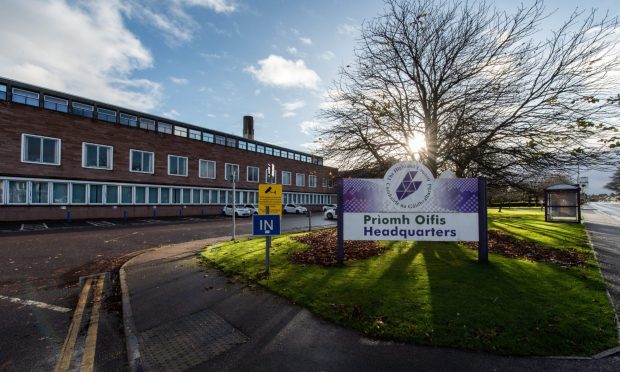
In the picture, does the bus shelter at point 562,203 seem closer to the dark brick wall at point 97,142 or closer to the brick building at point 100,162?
the brick building at point 100,162

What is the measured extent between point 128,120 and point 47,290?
28474 millimetres

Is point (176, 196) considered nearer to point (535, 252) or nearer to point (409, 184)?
point (409, 184)

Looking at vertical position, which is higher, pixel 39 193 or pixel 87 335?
pixel 39 193

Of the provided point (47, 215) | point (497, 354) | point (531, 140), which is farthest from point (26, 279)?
point (47, 215)

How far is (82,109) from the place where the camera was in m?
27.3

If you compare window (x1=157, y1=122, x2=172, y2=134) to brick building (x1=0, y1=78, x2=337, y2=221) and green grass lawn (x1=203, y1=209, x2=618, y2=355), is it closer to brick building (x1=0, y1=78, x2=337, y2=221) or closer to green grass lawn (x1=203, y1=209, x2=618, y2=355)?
brick building (x1=0, y1=78, x2=337, y2=221)

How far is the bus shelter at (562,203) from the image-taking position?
21.3 meters

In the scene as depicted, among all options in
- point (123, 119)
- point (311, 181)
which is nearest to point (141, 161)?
point (123, 119)

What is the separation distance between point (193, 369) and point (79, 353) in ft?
5.66

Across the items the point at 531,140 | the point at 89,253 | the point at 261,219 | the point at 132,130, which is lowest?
the point at 89,253

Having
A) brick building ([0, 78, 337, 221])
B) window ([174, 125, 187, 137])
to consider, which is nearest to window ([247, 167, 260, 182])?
brick building ([0, 78, 337, 221])

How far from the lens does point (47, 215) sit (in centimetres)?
2311

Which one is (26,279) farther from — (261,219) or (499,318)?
(499,318)

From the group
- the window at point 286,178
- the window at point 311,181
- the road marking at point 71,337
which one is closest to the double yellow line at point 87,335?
the road marking at point 71,337
